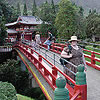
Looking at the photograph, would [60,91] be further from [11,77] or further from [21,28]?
[21,28]

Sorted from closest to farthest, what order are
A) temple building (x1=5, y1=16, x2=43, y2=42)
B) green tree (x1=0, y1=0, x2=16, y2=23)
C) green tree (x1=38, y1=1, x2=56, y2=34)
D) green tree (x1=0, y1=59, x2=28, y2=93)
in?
green tree (x1=0, y1=59, x2=28, y2=93) < green tree (x1=38, y1=1, x2=56, y2=34) < temple building (x1=5, y1=16, x2=43, y2=42) < green tree (x1=0, y1=0, x2=16, y2=23)

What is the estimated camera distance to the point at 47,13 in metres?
23.7

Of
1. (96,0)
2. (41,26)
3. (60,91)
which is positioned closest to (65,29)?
(41,26)

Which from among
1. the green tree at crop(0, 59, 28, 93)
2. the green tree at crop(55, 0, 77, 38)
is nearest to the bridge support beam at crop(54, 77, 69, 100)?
the green tree at crop(0, 59, 28, 93)

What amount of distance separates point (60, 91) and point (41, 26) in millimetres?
21678

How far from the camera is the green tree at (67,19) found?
786 inches

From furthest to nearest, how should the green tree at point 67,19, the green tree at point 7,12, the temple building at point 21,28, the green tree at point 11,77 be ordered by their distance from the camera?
the green tree at point 7,12
the temple building at point 21,28
the green tree at point 67,19
the green tree at point 11,77

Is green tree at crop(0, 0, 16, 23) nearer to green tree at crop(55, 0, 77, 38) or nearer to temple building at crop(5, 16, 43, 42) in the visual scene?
temple building at crop(5, 16, 43, 42)

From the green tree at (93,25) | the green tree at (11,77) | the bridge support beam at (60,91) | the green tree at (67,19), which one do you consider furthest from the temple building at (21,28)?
the bridge support beam at (60,91)

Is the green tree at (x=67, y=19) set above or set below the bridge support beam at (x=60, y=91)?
above

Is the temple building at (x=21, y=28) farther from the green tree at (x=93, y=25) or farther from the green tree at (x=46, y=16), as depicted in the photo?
the green tree at (x=93, y=25)

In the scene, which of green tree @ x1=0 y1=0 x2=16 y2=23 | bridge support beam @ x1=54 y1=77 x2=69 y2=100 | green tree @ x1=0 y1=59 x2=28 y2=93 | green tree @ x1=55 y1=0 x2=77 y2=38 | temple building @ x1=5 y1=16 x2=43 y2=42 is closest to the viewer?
bridge support beam @ x1=54 y1=77 x2=69 y2=100

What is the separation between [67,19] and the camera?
774 inches

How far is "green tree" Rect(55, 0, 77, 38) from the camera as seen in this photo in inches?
786
